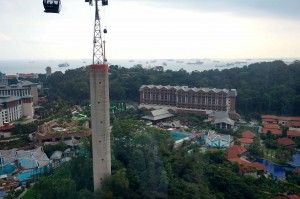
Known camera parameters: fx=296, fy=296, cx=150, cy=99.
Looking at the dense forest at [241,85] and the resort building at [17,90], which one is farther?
the resort building at [17,90]

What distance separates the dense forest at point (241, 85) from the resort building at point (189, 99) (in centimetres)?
149

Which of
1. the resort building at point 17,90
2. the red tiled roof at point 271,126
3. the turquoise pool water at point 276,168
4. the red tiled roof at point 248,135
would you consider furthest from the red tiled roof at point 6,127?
the red tiled roof at point 271,126

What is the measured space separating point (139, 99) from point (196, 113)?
647 centimetres

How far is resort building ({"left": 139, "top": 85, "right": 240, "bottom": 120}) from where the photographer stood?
22.7m

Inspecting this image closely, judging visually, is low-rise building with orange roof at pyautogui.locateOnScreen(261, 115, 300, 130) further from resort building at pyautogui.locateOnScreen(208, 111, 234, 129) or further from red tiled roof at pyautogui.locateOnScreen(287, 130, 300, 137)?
resort building at pyautogui.locateOnScreen(208, 111, 234, 129)

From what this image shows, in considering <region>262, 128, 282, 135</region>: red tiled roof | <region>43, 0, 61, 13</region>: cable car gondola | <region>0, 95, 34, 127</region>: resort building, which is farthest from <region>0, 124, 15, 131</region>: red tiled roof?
<region>262, 128, 282, 135</region>: red tiled roof

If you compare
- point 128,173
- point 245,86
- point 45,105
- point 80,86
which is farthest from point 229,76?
point 128,173

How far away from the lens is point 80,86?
1101 inches

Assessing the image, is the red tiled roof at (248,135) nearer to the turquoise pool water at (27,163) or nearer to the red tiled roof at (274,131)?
the red tiled roof at (274,131)

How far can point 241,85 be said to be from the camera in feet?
85.5

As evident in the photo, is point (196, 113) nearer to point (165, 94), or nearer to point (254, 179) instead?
point (165, 94)

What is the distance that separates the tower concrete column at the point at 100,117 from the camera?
840 cm

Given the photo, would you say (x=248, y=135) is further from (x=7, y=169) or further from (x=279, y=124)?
(x=7, y=169)

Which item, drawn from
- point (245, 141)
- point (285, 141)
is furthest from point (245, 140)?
point (285, 141)
